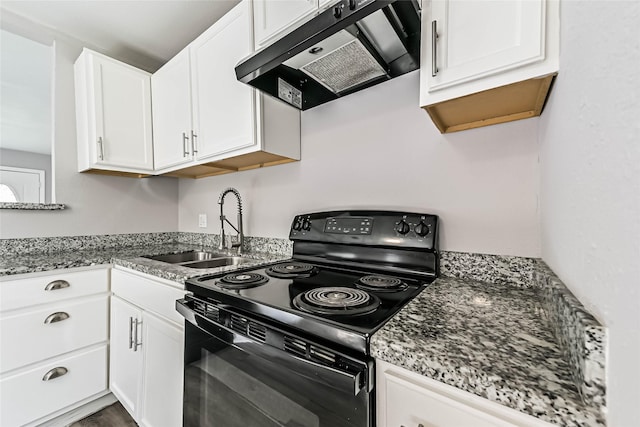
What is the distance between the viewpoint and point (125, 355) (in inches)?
58.6

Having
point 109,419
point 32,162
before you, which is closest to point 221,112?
point 32,162

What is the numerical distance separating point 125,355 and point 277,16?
1.90 m

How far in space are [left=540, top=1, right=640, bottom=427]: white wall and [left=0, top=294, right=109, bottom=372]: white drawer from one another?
2.13 meters

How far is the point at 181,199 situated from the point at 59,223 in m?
0.84

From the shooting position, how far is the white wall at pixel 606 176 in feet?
1.03

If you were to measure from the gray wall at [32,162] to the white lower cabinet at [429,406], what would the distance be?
248cm

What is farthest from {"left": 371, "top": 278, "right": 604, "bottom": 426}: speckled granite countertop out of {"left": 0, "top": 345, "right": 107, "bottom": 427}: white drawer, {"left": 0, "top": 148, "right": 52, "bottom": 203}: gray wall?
{"left": 0, "top": 148, "right": 52, "bottom": 203}: gray wall

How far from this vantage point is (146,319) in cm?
134

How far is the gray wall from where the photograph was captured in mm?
1897

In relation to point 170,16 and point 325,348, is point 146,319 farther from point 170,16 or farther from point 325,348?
point 170,16

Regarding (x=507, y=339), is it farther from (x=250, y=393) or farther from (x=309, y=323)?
(x=250, y=393)

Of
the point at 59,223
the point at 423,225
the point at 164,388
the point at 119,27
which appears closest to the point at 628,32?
the point at 423,225

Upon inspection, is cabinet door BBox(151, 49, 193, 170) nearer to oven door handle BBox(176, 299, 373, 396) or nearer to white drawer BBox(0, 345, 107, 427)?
oven door handle BBox(176, 299, 373, 396)

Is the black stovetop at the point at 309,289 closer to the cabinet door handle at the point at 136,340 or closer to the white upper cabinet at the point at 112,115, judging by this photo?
the cabinet door handle at the point at 136,340
